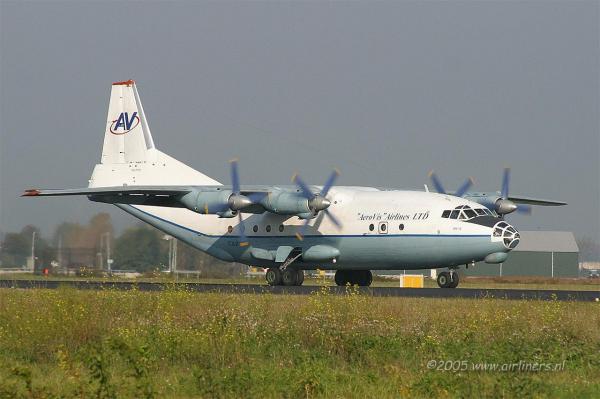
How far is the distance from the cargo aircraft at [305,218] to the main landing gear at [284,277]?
40mm

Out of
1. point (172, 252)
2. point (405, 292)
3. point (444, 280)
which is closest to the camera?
point (405, 292)

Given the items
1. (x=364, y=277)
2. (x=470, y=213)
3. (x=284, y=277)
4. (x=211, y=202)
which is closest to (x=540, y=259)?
(x=364, y=277)

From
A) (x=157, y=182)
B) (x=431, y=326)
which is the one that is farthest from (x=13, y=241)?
(x=431, y=326)

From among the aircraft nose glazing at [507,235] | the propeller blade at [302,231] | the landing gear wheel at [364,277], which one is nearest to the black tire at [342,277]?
the landing gear wheel at [364,277]

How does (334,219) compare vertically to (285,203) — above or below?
below

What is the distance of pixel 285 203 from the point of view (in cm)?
3703

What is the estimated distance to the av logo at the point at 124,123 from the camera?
144 ft

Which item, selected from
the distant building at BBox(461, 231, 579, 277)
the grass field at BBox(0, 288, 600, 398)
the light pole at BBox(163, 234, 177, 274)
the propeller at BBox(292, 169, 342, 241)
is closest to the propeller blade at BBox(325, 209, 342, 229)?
the propeller at BBox(292, 169, 342, 241)

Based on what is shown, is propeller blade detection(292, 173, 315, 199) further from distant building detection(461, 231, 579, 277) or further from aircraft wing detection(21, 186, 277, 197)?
distant building detection(461, 231, 579, 277)

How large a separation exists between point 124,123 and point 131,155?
1664 millimetres

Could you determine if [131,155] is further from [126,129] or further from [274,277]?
[274,277]

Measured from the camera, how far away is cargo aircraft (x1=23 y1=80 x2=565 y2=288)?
3484 centimetres

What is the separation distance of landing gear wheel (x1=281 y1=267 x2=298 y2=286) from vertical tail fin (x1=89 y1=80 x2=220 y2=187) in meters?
6.31

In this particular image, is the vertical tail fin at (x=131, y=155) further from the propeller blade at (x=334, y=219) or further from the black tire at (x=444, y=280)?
the black tire at (x=444, y=280)
